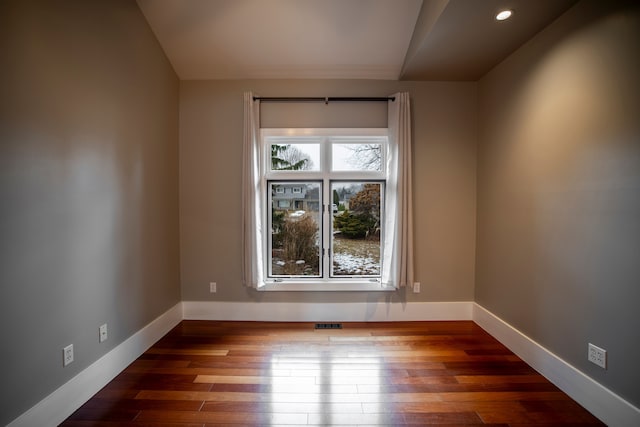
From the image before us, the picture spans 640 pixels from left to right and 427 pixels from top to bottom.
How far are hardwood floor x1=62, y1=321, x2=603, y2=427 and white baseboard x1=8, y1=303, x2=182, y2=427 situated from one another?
6 cm

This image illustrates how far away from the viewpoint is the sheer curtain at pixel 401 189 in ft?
8.97

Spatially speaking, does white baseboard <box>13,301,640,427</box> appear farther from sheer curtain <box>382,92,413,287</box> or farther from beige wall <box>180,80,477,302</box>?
sheer curtain <box>382,92,413,287</box>

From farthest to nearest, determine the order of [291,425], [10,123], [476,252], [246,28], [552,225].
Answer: [476,252] < [246,28] < [552,225] < [291,425] < [10,123]

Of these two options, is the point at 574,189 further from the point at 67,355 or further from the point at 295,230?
the point at 67,355

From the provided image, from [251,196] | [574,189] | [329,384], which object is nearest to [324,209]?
[251,196]

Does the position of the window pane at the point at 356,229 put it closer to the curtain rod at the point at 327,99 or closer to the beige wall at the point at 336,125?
the beige wall at the point at 336,125

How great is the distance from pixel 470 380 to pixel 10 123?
3.15 metres

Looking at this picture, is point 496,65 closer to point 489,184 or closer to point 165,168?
point 489,184

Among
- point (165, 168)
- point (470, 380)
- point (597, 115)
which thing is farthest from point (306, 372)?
point (597, 115)

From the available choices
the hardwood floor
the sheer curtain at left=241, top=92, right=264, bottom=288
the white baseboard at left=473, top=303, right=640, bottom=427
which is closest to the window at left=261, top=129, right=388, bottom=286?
the sheer curtain at left=241, top=92, right=264, bottom=288

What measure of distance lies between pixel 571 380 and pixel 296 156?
2864 mm

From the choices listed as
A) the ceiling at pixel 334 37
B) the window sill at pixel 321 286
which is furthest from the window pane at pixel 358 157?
the window sill at pixel 321 286

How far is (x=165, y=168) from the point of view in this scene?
2.65m

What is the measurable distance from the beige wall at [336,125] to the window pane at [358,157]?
10.1 inches
